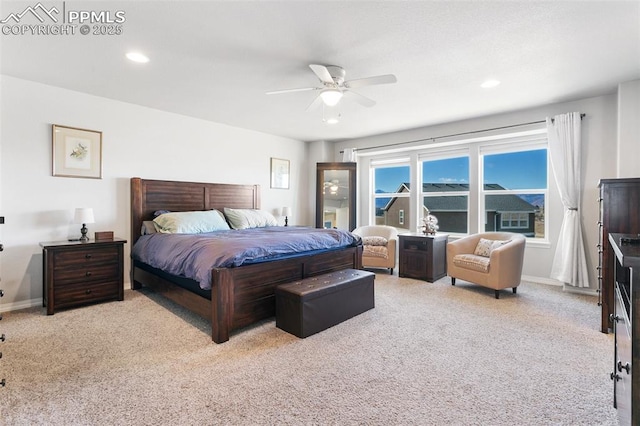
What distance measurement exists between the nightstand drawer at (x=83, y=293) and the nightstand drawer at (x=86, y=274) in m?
0.05

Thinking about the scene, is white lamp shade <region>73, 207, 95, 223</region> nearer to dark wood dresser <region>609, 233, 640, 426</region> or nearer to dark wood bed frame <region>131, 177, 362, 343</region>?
dark wood bed frame <region>131, 177, 362, 343</region>

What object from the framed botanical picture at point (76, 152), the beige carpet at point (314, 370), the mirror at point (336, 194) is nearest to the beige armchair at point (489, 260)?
the beige carpet at point (314, 370)

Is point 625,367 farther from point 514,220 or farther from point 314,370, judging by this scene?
point 514,220

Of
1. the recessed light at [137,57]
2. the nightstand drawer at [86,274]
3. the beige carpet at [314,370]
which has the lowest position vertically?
the beige carpet at [314,370]

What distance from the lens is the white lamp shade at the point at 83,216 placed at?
11.7ft

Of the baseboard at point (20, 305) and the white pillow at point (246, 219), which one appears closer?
the baseboard at point (20, 305)

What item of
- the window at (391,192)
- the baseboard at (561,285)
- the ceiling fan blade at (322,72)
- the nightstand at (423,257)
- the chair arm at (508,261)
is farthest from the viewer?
the window at (391,192)

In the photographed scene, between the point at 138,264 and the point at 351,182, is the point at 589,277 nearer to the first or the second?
the point at 351,182

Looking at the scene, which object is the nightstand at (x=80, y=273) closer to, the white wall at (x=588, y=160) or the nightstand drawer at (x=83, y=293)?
the nightstand drawer at (x=83, y=293)

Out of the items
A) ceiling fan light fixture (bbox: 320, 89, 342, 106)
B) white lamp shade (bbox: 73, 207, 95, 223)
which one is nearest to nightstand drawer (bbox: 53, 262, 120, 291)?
white lamp shade (bbox: 73, 207, 95, 223)

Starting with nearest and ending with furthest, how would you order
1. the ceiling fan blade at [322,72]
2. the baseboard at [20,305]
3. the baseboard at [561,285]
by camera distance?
1. the ceiling fan blade at [322,72]
2. the baseboard at [20,305]
3. the baseboard at [561,285]

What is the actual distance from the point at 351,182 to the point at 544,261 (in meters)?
3.60

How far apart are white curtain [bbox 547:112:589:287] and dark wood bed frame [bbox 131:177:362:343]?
9.21ft

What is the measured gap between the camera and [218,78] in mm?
3379
